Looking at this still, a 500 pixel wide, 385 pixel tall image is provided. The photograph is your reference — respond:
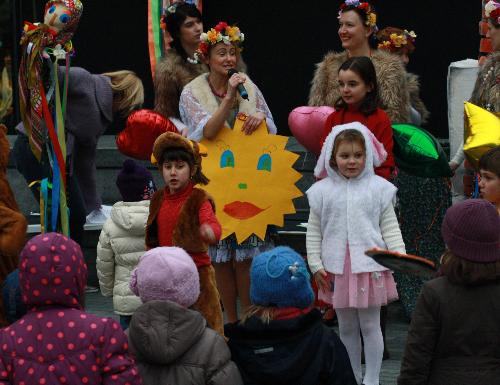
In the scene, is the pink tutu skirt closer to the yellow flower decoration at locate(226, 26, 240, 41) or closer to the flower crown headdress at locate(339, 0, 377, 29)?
the yellow flower decoration at locate(226, 26, 240, 41)

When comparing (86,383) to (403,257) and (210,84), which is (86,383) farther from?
(210,84)

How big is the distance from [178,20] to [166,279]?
3820 mm

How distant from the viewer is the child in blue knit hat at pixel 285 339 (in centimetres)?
514

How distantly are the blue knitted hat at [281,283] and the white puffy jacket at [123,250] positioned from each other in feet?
6.86

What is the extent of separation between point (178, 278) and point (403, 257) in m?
0.88

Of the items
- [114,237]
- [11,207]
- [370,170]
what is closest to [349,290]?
[370,170]

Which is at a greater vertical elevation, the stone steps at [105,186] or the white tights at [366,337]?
the stone steps at [105,186]

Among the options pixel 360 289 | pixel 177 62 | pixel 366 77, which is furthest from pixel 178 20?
pixel 360 289

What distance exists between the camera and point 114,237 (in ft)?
24.2

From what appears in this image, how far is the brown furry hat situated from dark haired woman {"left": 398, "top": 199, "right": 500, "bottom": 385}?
88.6 inches

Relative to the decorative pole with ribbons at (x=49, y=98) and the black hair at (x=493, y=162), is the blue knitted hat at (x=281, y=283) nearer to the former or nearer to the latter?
the black hair at (x=493, y=162)

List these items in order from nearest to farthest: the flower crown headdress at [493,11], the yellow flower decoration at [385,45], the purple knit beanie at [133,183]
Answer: the purple knit beanie at [133,183], the flower crown headdress at [493,11], the yellow flower decoration at [385,45]

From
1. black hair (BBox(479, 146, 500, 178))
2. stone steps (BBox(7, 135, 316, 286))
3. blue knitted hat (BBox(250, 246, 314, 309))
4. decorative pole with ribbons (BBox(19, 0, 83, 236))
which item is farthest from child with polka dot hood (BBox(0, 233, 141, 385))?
stone steps (BBox(7, 135, 316, 286))

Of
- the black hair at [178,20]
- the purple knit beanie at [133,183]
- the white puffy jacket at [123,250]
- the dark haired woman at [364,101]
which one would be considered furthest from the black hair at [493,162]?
the black hair at [178,20]
